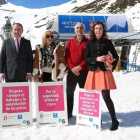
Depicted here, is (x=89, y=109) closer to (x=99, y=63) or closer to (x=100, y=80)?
(x=100, y=80)

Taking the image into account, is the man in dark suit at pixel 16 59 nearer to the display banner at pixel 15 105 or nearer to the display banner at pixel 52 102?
the display banner at pixel 15 105

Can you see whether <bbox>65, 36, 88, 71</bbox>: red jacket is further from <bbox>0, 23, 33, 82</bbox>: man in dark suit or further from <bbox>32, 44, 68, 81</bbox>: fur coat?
<bbox>0, 23, 33, 82</bbox>: man in dark suit

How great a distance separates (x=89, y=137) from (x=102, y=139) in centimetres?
21

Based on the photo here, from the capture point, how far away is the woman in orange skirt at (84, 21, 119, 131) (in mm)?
3256

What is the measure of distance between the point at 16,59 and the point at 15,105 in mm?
822

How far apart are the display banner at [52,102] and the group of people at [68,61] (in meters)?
0.15

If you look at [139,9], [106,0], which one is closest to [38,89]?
[139,9]

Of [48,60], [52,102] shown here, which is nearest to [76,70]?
[48,60]

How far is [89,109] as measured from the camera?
11.4ft

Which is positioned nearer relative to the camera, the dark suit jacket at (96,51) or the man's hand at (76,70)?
the dark suit jacket at (96,51)

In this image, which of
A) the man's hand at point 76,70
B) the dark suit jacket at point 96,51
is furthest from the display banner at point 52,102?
the dark suit jacket at point 96,51

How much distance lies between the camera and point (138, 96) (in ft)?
19.8

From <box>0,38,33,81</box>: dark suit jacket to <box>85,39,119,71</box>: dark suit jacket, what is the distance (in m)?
1.06

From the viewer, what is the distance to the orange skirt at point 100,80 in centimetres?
324
